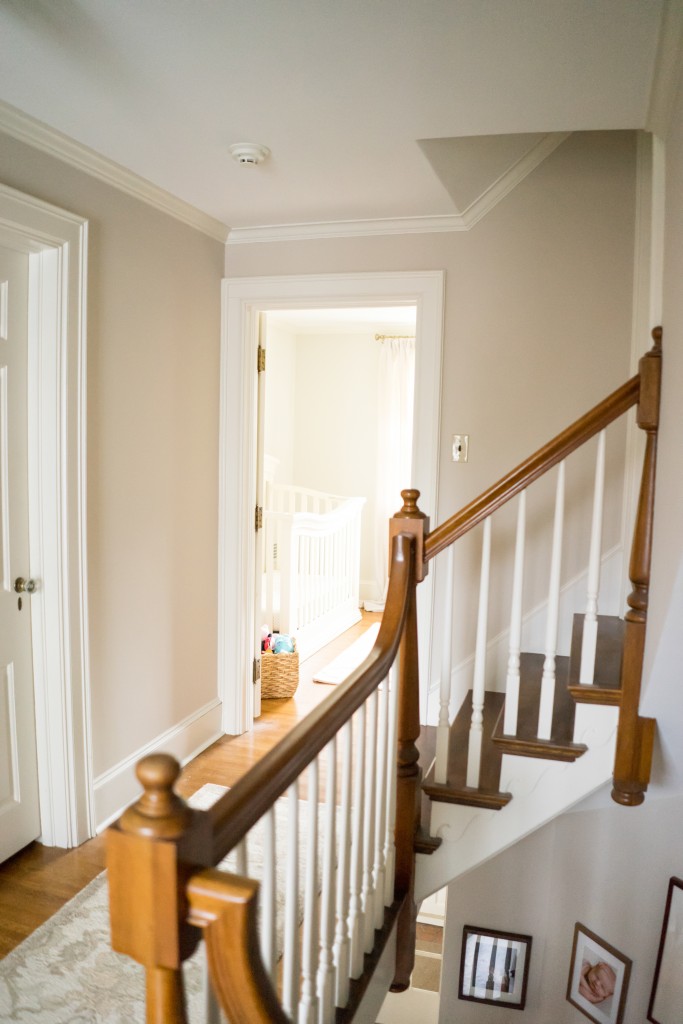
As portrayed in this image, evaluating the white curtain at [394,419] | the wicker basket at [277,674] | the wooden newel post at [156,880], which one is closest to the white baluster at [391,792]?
the wooden newel post at [156,880]

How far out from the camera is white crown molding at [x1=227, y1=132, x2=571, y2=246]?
2957 millimetres

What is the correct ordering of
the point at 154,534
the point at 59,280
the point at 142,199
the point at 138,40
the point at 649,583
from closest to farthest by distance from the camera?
the point at 138,40 → the point at 649,583 → the point at 59,280 → the point at 142,199 → the point at 154,534

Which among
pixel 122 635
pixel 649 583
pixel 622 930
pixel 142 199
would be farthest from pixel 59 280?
pixel 622 930

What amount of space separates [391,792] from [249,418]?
6.94 ft

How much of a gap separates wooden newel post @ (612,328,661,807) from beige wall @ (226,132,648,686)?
2.76 feet

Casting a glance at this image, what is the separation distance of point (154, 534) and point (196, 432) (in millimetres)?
567

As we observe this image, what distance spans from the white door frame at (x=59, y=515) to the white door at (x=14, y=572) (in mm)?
29

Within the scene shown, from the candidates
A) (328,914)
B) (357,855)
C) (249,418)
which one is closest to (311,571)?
(249,418)

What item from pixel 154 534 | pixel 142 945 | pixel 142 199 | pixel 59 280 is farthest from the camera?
pixel 154 534

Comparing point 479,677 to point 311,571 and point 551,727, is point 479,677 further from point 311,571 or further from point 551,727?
point 311,571

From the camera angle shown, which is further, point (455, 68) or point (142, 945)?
point (455, 68)

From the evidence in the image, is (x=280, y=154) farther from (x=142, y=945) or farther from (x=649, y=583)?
(x=142, y=945)

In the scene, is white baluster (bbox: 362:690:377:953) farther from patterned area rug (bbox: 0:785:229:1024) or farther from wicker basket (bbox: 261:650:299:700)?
wicker basket (bbox: 261:650:299:700)

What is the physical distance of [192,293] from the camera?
328cm
